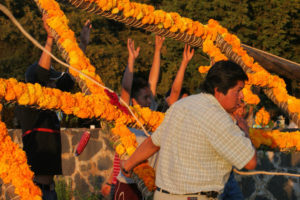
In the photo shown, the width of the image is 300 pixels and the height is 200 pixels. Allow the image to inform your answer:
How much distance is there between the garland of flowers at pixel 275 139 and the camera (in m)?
5.75

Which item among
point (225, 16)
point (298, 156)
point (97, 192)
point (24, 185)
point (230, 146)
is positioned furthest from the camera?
point (225, 16)

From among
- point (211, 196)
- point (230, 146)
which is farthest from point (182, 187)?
point (230, 146)

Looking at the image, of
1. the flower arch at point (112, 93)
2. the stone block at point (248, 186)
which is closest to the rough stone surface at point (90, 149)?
the stone block at point (248, 186)

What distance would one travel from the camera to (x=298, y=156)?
8289 millimetres

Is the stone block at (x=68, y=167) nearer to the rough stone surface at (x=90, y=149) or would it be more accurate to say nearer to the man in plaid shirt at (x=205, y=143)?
the rough stone surface at (x=90, y=149)

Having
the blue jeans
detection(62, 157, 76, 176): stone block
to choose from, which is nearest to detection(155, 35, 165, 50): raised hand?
the blue jeans

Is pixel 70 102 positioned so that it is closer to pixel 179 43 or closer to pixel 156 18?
pixel 156 18

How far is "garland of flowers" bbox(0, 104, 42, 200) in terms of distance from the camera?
357 cm

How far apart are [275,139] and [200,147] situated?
294 centimetres

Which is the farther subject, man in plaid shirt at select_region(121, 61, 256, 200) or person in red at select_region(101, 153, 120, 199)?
person in red at select_region(101, 153, 120, 199)

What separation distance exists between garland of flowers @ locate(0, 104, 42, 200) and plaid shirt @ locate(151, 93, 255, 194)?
0.88 m

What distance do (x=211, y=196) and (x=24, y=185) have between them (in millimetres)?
1242

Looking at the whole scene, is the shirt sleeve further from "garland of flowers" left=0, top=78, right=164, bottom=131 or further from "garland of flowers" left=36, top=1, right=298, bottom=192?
"garland of flowers" left=36, top=1, right=298, bottom=192

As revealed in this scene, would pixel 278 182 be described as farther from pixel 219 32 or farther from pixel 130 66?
pixel 130 66
